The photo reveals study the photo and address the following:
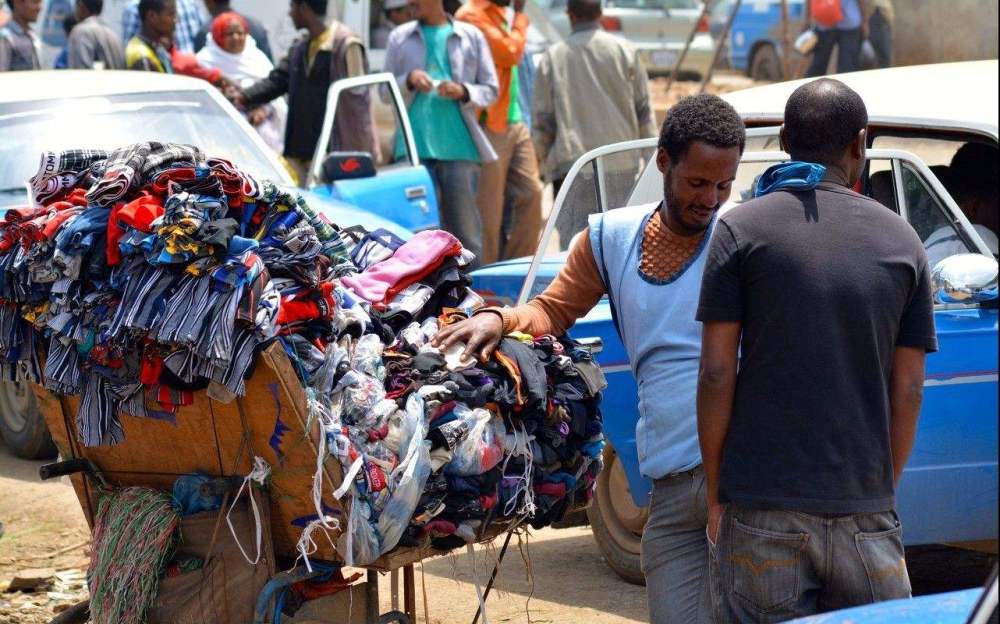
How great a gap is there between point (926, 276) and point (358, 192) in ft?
17.2

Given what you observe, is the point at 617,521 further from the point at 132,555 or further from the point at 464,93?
the point at 464,93

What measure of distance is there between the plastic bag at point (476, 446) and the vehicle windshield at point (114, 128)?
12.5ft

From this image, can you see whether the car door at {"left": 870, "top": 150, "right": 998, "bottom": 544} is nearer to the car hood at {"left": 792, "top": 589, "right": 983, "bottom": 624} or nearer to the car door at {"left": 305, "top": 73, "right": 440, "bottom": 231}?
the car hood at {"left": 792, "top": 589, "right": 983, "bottom": 624}

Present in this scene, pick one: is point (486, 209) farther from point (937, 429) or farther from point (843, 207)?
point (843, 207)

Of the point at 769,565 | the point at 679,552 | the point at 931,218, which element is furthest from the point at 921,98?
the point at 769,565

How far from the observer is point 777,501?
9.26 ft

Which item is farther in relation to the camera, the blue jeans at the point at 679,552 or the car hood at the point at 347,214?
the car hood at the point at 347,214

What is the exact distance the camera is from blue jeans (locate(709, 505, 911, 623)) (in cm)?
284

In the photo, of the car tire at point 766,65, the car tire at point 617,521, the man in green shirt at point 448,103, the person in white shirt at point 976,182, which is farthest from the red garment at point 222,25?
the car tire at point 766,65

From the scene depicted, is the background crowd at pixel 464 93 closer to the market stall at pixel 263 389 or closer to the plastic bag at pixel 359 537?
the market stall at pixel 263 389

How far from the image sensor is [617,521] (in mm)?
5348

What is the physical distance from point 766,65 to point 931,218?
19.5 meters

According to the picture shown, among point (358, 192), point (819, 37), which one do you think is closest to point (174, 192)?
point (358, 192)

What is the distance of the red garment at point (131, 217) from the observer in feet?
11.3
